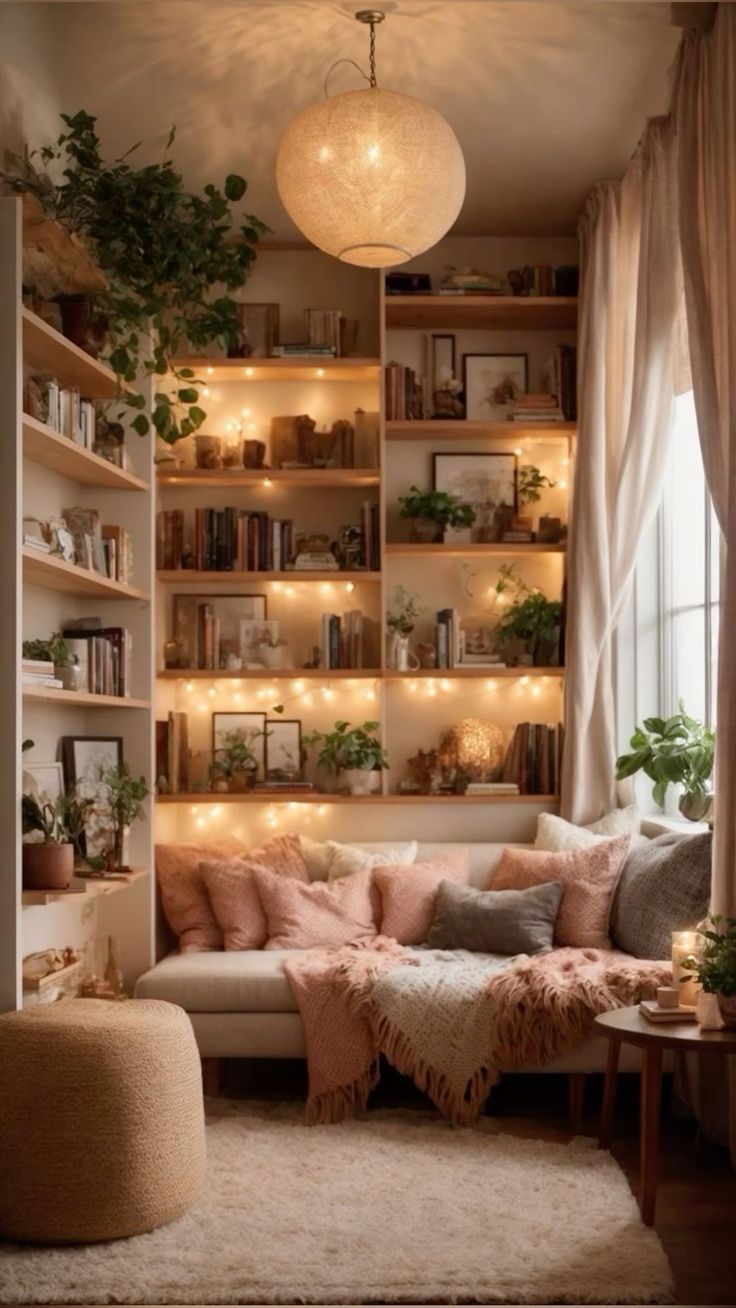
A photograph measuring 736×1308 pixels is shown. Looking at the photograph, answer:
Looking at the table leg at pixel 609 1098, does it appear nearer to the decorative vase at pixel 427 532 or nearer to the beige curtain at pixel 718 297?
the beige curtain at pixel 718 297

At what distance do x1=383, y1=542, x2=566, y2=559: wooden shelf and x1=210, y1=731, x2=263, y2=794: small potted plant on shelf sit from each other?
1.00 meters

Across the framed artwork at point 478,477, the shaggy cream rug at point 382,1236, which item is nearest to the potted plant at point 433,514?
the framed artwork at point 478,477

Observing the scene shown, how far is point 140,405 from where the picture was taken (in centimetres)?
475

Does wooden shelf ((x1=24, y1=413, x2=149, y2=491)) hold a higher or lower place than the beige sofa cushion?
higher

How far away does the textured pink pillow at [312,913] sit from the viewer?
522cm

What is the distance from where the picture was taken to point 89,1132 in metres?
3.43

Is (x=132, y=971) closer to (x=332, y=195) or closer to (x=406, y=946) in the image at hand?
(x=406, y=946)

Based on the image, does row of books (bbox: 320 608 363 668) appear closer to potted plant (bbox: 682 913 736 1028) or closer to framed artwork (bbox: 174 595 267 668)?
framed artwork (bbox: 174 595 267 668)

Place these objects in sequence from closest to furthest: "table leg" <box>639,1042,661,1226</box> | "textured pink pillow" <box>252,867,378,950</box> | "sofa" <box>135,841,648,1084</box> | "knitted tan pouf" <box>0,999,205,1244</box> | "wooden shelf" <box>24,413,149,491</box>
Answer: "knitted tan pouf" <box>0,999,205,1244</box> → "table leg" <box>639,1042,661,1226</box> → "wooden shelf" <box>24,413,149,491</box> → "sofa" <box>135,841,648,1084</box> → "textured pink pillow" <box>252,867,378,950</box>

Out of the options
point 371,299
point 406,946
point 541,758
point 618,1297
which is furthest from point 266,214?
point 618,1297

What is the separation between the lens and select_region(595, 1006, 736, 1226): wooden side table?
3494 millimetres

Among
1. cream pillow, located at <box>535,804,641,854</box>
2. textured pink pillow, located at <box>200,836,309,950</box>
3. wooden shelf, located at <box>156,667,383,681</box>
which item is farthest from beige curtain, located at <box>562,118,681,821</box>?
textured pink pillow, located at <box>200,836,309,950</box>

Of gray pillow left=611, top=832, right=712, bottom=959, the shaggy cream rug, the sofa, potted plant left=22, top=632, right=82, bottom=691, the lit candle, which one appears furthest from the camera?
the sofa

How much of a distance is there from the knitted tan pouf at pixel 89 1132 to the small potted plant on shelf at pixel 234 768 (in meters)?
2.27
